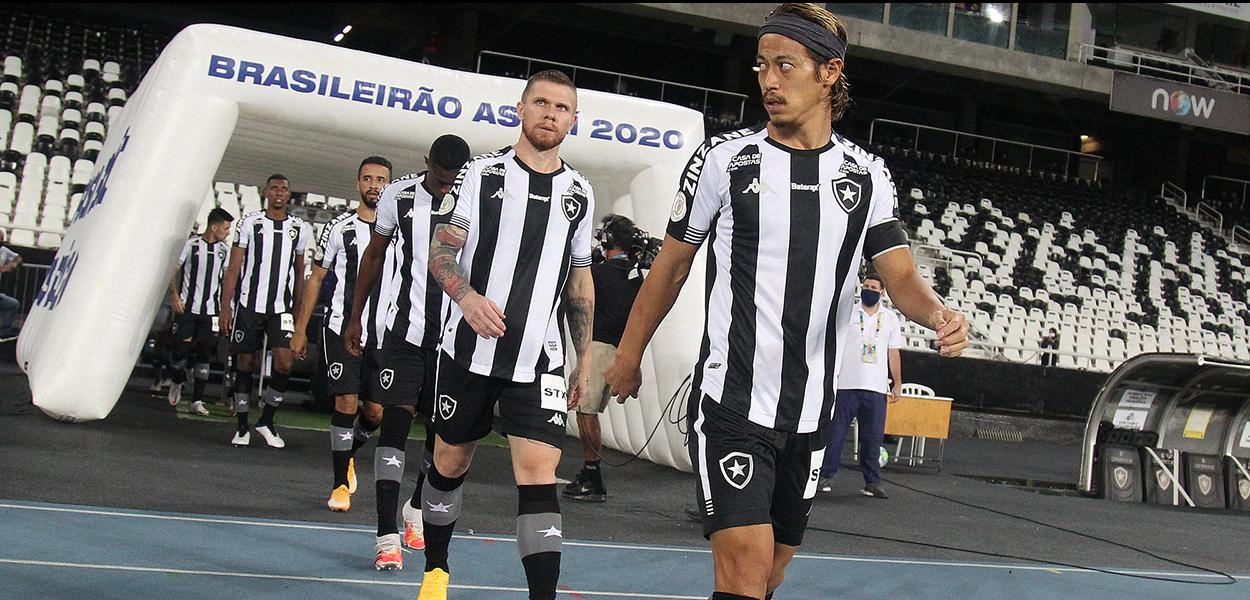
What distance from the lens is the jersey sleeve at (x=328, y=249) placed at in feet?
22.7

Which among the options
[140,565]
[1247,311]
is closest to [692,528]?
[140,565]

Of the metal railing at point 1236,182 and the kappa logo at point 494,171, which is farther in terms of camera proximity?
the metal railing at point 1236,182

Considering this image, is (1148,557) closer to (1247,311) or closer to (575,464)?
(575,464)

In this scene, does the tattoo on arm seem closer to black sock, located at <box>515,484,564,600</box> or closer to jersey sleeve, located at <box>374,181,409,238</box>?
black sock, located at <box>515,484,564,600</box>

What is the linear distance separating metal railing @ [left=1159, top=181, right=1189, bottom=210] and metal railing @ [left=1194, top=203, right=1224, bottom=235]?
0.37 metres

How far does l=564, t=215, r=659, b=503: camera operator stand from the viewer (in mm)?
8133

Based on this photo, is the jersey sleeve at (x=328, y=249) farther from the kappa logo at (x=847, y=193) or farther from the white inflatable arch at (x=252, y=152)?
the kappa logo at (x=847, y=193)

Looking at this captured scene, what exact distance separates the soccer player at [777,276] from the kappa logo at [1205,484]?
10089 millimetres

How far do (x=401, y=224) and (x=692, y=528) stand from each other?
2971 mm

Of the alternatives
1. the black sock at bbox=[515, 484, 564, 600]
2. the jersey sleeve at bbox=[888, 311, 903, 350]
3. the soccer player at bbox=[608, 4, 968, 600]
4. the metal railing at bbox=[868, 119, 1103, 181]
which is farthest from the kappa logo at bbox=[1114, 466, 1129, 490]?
the metal railing at bbox=[868, 119, 1103, 181]

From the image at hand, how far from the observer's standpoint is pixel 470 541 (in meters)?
5.98

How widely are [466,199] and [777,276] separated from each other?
1.45 metres

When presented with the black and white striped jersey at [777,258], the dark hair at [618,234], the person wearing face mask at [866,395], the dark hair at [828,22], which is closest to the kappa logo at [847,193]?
the black and white striped jersey at [777,258]

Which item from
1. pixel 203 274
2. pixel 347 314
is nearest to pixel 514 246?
pixel 347 314
